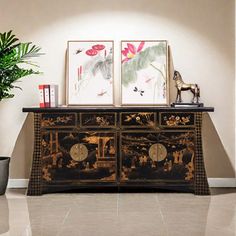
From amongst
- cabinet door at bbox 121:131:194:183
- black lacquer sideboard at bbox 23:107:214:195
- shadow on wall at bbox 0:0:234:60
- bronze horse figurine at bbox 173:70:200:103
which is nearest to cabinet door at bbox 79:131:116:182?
black lacquer sideboard at bbox 23:107:214:195

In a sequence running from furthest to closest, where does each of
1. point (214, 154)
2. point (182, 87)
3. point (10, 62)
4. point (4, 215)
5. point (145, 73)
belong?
point (214, 154), point (145, 73), point (182, 87), point (10, 62), point (4, 215)

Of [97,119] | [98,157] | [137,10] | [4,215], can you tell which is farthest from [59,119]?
[137,10]

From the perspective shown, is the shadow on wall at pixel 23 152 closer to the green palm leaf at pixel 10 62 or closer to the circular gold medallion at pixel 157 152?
the green palm leaf at pixel 10 62

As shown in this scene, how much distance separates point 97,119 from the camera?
5.03 metres

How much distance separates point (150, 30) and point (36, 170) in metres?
1.90

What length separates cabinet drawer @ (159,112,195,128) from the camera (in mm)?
5012

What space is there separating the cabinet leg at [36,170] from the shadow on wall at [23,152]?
46cm

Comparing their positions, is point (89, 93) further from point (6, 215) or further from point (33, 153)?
point (6, 215)

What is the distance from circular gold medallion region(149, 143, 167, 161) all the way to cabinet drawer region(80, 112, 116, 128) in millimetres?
453

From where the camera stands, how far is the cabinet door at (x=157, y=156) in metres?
5.05

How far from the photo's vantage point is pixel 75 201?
189 inches

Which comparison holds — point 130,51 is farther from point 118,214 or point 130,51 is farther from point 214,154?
point 118,214

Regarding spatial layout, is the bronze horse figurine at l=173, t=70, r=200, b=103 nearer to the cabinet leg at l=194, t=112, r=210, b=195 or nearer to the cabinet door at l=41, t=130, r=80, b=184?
the cabinet leg at l=194, t=112, r=210, b=195

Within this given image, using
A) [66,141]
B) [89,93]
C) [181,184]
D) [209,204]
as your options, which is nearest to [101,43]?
[89,93]
